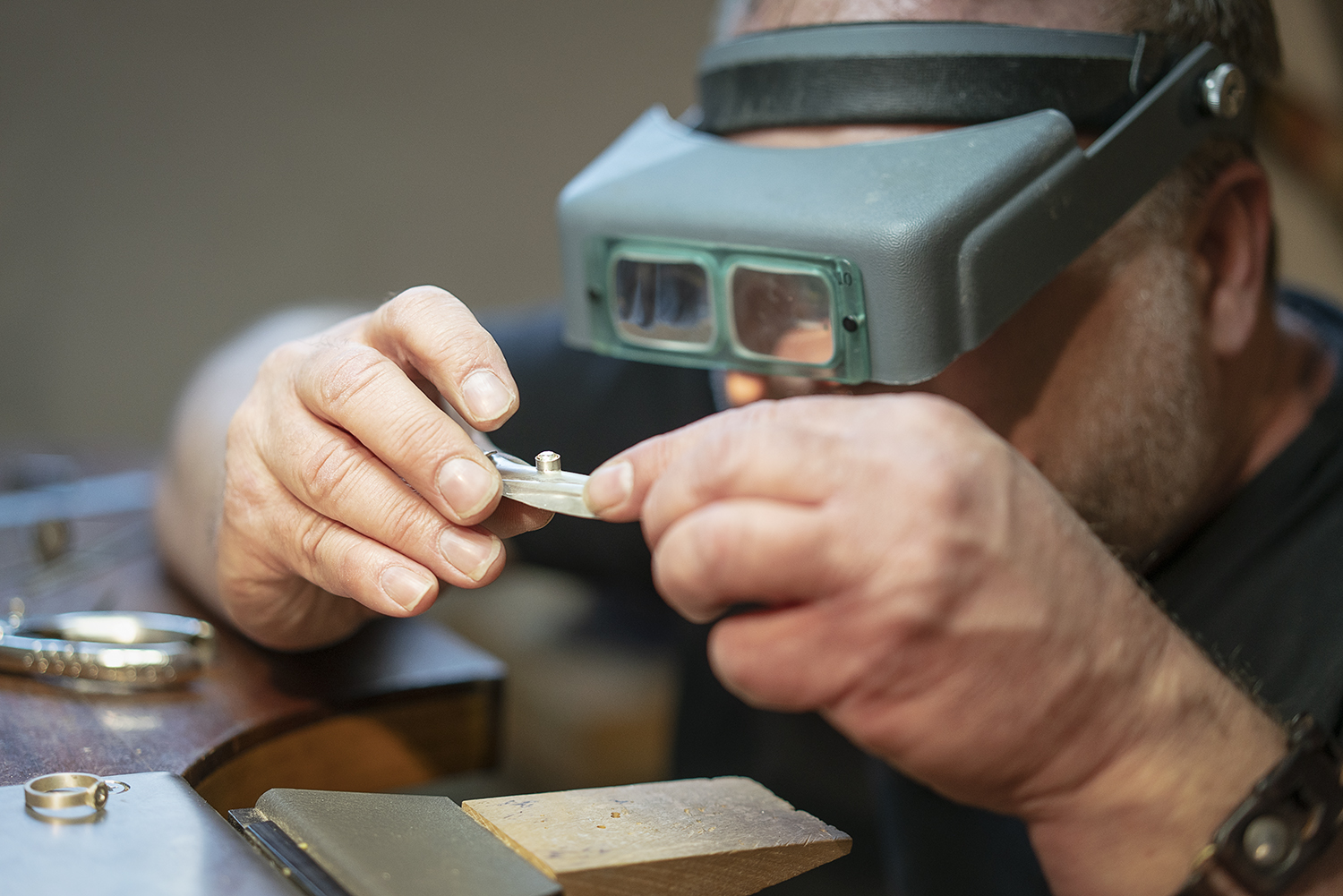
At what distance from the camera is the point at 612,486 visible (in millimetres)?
536

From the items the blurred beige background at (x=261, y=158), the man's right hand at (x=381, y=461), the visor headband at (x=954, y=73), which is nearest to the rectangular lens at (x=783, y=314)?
the visor headband at (x=954, y=73)

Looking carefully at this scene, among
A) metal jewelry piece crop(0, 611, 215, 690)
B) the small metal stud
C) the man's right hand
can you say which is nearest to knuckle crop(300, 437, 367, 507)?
the man's right hand

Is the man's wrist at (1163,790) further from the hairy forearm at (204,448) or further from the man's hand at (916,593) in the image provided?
the hairy forearm at (204,448)

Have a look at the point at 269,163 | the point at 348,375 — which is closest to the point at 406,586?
the point at 348,375

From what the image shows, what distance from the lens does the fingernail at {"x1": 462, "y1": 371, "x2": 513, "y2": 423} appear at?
637 millimetres

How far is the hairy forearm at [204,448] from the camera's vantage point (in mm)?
1018

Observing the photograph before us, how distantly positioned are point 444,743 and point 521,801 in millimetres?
340

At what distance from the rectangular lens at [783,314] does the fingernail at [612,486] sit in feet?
1.08

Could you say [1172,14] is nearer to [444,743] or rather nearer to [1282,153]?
[444,743]

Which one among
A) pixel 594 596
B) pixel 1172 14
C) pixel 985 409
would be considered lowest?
pixel 594 596

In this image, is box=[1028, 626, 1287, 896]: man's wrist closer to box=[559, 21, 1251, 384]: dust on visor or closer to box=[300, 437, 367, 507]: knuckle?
box=[559, 21, 1251, 384]: dust on visor

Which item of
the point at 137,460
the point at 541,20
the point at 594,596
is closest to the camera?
the point at 137,460

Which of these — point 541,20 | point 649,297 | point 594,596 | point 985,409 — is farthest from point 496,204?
point 985,409

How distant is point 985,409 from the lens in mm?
928
